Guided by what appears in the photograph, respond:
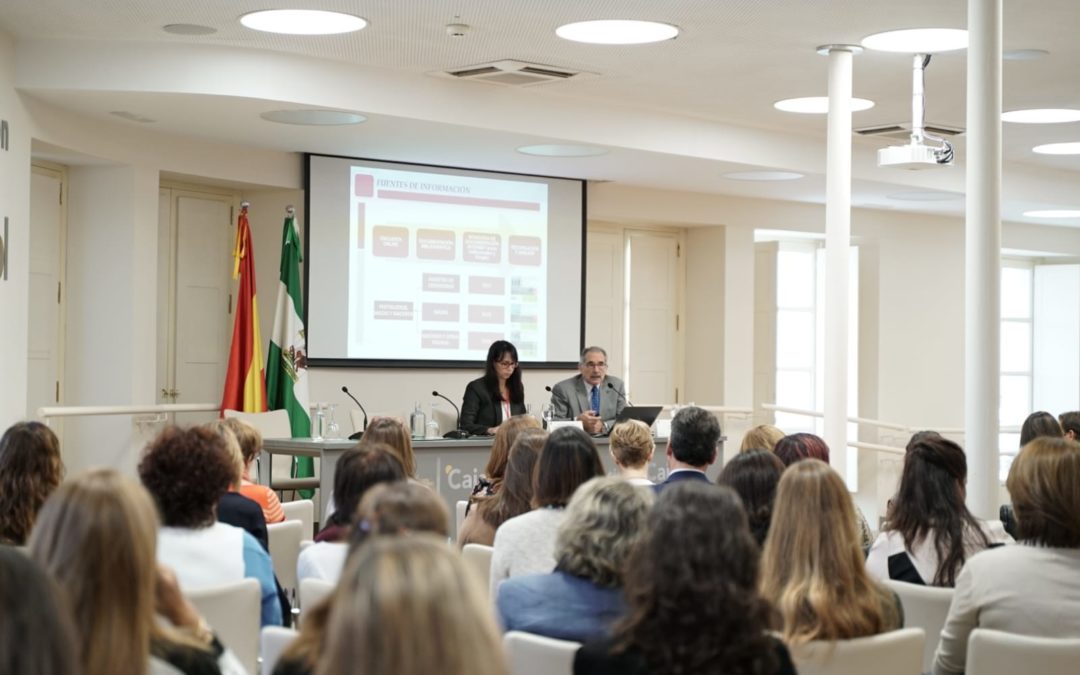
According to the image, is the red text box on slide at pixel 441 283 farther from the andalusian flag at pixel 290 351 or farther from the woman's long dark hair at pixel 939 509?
the woman's long dark hair at pixel 939 509

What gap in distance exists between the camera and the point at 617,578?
115 inches

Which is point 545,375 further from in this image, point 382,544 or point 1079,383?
point 382,544

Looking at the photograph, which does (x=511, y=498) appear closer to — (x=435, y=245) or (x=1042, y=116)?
(x=435, y=245)

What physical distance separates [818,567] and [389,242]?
8109mm

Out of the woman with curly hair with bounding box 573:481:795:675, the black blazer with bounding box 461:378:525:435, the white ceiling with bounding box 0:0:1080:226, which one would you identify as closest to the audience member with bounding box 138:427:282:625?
the woman with curly hair with bounding box 573:481:795:675

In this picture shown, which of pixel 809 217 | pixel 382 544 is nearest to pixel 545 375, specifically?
pixel 809 217

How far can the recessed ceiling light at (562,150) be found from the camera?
403 inches

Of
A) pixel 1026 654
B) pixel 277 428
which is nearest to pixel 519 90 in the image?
pixel 277 428

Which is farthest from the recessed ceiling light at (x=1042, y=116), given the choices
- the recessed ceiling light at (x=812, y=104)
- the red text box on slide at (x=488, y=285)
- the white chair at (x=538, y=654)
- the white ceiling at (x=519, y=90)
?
the white chair at (x=538, y=654)

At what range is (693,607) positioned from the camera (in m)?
2.28

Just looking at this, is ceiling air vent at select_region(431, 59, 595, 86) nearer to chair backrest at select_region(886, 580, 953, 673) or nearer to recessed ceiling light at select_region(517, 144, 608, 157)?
recessed ceiling light at select_region(517, 144, 608, 157)

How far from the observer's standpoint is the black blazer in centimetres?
955

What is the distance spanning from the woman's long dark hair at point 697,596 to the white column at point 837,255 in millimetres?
5788

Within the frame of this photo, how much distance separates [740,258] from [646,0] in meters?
6.63
